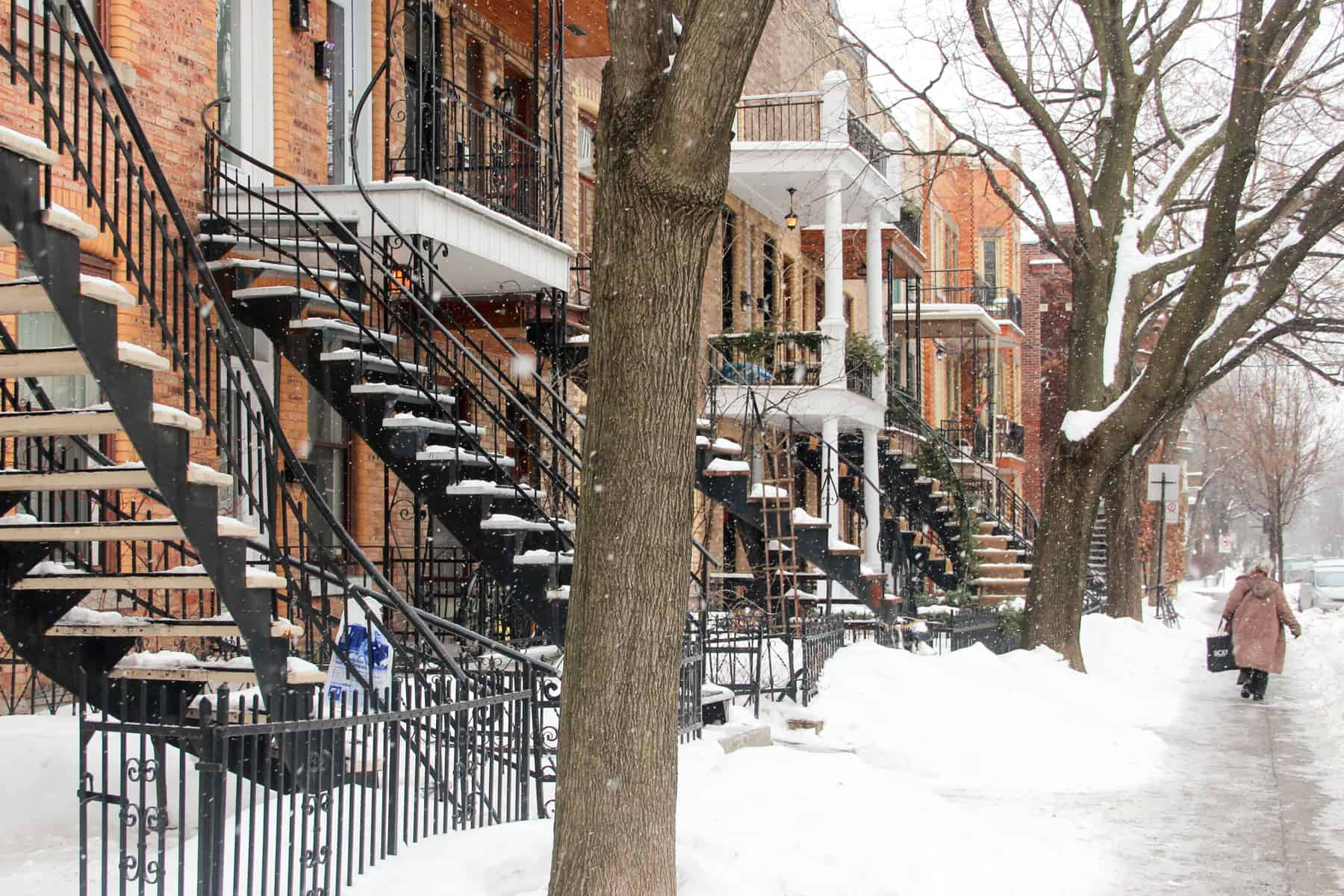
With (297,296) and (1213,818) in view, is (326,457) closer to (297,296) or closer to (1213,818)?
(297,296)

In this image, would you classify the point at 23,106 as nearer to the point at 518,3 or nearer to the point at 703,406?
the point at 518,3

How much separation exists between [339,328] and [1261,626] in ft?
37.3

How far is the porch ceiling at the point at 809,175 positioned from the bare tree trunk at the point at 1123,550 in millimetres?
6285

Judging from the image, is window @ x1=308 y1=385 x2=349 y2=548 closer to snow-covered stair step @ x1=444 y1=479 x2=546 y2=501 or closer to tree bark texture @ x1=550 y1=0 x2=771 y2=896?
snow-covered stair step @ x1=444 y1=479 x2=546 y2=501

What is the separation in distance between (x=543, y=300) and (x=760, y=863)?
8.71m

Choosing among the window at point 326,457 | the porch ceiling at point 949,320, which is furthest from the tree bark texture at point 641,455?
the porch ceiling at point 949,320

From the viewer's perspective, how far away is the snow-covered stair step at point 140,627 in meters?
7.18

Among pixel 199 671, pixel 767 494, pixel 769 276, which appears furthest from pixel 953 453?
pixel 199 671

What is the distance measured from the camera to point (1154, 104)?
73.4 feet

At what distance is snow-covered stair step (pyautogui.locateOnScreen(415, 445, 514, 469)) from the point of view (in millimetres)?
10484

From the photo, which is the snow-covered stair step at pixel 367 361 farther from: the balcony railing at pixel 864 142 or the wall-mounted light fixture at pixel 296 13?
the balcony railing at pixel 864 142

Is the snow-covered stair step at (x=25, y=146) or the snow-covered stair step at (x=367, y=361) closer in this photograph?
the snow-covered stair step at (x=25, y=146)

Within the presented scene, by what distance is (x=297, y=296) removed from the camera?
1082 cm

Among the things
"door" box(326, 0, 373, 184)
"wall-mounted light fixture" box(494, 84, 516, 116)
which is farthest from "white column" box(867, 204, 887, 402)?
"door" box(326, 0, 373, 184)
